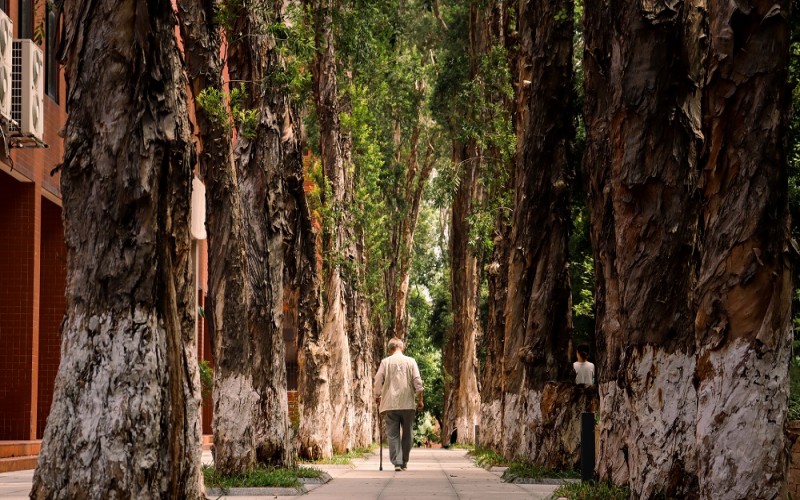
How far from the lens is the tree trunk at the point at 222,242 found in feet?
47.2

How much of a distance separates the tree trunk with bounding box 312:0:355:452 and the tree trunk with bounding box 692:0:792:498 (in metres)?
18.3

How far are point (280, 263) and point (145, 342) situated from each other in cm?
863

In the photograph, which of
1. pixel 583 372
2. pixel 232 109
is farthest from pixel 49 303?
pixel 232 109

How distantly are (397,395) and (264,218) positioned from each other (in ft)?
18.4

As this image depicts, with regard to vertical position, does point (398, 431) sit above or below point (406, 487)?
above

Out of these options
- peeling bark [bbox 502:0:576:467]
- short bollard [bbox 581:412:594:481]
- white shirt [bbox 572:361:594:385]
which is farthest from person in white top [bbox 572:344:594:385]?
short bollard [bbox 581:412:594:481]

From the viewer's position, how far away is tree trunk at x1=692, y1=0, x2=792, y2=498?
727 centimetres

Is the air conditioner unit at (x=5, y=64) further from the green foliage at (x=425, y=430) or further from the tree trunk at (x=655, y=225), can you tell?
the green foliage at (x=425, y=430)

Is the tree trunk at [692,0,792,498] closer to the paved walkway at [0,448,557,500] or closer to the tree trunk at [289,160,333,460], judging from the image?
the paved walkway at [0,448,557,500]

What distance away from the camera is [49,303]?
26.0 meters

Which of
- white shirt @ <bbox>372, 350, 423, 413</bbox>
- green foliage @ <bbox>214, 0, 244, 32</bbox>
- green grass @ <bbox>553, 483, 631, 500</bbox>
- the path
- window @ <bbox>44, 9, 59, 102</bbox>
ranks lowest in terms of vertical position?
the path

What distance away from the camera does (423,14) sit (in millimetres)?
42406

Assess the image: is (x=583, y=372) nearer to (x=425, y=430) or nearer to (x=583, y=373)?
(x=583, y=373)

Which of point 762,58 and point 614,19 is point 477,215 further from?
point 762,58
